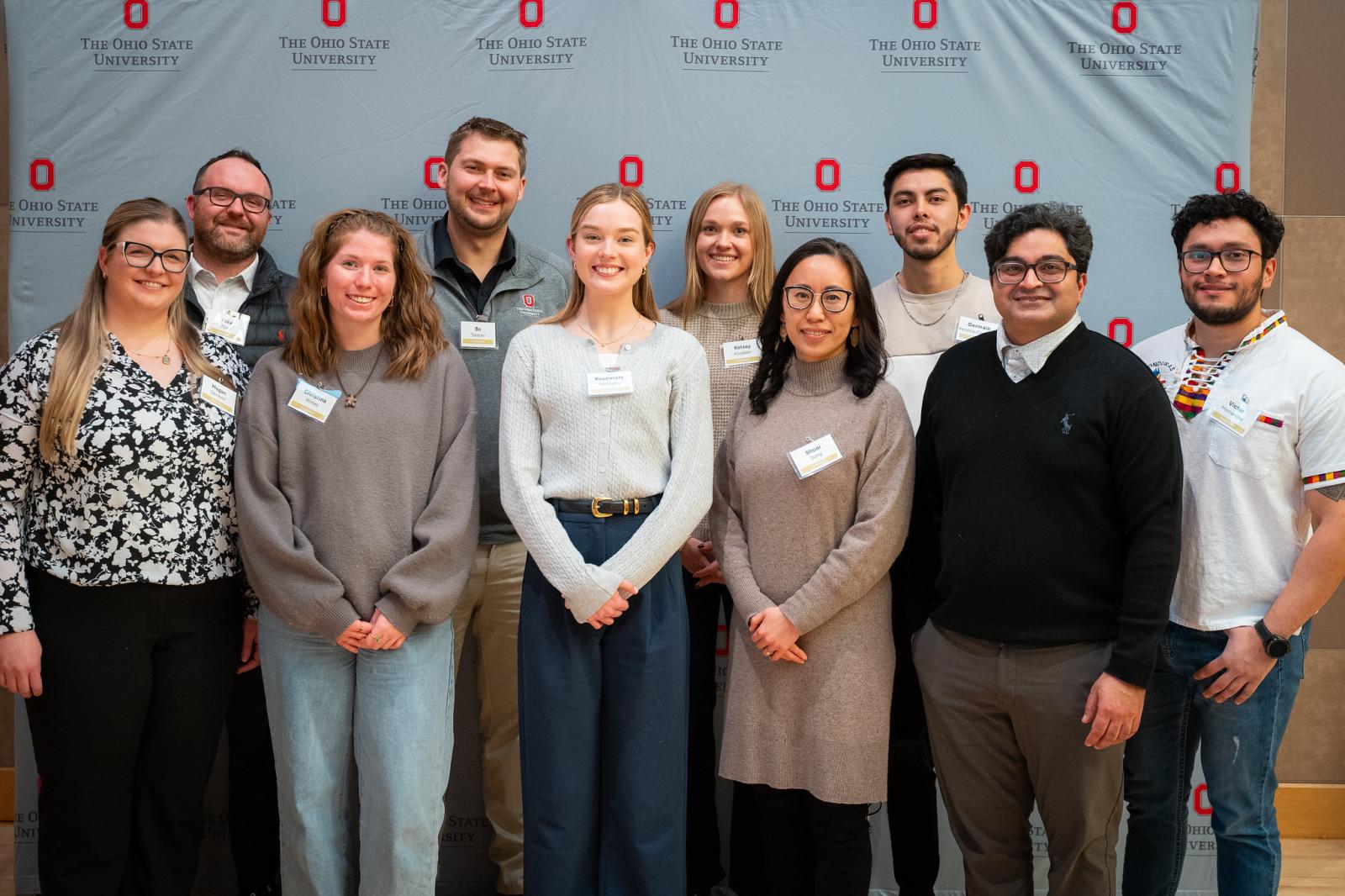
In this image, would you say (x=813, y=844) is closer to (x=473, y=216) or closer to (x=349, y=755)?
(x=349, y=755)

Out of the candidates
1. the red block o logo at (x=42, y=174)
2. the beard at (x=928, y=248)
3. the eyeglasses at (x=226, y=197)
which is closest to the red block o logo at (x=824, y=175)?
the beard at (x=928, y=248)

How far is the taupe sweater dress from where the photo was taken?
2.14 metres

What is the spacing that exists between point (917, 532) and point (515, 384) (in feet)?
3.32

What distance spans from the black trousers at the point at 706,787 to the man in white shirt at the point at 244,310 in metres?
1.23

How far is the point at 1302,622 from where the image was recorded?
7.19ft

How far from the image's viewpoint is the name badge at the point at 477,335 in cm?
284

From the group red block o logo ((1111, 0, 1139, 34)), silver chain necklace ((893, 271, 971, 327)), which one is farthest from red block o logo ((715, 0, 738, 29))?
red block o logo ((1111, 0, 1139, 34))

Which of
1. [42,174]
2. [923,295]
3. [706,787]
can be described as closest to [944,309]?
[923,295]

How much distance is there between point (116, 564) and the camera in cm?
213

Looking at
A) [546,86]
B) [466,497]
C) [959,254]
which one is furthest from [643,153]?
[466,497]

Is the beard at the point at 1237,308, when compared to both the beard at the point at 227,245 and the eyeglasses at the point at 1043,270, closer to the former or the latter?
the eyeglasses at the point at 1043,270

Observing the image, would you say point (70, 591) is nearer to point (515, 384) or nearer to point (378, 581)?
point (378, 581)

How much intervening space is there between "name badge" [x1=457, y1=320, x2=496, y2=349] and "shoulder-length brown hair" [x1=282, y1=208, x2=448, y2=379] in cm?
49

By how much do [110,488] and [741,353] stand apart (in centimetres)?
165
